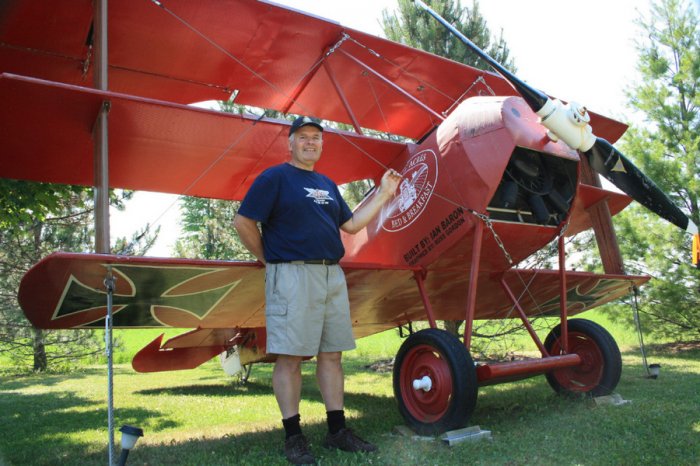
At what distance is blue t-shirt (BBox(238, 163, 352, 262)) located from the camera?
3271 mm

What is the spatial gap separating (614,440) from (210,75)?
529 cm

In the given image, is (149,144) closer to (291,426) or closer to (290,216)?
(290,216)

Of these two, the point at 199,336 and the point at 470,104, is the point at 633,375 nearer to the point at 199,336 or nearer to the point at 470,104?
the point at 470,104

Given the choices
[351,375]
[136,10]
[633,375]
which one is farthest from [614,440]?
[351,375]

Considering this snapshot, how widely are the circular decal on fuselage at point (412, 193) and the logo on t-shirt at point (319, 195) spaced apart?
43.7 inches

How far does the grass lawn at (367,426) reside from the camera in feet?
10.4

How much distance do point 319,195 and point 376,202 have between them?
0.39m

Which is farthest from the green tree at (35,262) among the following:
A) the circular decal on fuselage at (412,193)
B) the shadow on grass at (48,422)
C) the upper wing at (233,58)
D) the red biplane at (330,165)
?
the circular decal on fuselage at (412,193)

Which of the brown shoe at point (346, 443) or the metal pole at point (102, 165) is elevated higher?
the metal pole at point (102, 165)

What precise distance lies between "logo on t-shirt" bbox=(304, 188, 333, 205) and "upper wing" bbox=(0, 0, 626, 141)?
2.07m

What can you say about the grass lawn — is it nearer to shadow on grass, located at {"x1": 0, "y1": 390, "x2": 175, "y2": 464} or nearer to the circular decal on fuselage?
shadow on grass, located at {"x1": 0, "y1": 390, "x2": 175, "y2": 464}

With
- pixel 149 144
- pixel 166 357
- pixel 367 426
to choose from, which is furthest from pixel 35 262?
pixel 367 426

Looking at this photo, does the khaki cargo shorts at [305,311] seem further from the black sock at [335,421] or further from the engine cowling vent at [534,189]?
the engine cowling vent at [534,189]

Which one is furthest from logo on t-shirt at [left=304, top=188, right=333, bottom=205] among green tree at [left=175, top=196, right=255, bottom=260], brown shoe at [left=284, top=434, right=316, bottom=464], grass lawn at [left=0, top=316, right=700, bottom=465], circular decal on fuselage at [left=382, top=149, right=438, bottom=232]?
green tree at [left=175, top=196, right=255, bottom=260]
